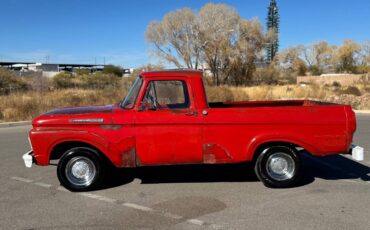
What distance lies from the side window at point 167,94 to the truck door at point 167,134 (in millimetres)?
59

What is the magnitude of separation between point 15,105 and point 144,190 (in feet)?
46.2

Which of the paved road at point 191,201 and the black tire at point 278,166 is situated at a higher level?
the black tire at point 278,166

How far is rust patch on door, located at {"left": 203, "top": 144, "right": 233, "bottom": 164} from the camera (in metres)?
5.89

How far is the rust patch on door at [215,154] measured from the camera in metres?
5.89

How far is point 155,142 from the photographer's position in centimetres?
585

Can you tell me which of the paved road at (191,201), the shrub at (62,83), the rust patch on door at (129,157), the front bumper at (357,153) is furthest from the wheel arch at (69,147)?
the shrub at (62,83)

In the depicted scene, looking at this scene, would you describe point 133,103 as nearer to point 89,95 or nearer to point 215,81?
point 89,95

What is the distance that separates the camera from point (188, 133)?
584 cm

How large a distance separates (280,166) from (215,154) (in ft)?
3.54

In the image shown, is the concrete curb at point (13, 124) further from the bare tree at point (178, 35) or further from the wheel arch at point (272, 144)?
the bare tree at point (178, 35)

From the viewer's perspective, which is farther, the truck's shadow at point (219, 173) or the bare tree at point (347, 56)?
the bare tree at point (347, 56)

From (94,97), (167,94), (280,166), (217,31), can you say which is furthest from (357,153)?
(217,31)

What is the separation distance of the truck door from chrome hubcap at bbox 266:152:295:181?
1.14 meters

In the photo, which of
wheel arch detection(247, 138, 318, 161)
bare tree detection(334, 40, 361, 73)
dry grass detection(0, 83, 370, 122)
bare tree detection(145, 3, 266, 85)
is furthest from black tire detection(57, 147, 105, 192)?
bare tree detection(334, 40, 361, 73)
